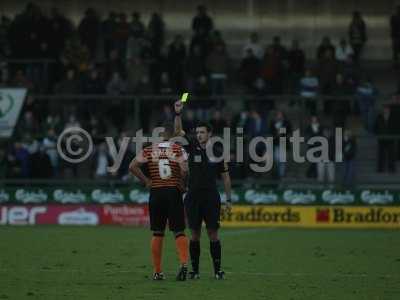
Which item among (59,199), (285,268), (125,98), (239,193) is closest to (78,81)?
(125,98)

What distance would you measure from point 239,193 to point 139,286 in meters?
13.0

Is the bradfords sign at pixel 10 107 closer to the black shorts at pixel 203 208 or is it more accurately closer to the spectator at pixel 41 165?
the spectator at pixel 41 165

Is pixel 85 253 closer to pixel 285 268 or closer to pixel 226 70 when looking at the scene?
pixel 285 268

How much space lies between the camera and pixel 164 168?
14.6 m

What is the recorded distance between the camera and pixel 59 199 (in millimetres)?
27375

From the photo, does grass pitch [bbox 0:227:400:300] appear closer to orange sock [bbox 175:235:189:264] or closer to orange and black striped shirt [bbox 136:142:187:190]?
orange sock [bbox 175:235:189:264]

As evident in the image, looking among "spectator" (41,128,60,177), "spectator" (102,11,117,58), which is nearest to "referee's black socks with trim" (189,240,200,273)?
"spectator" (41,128,60,177)

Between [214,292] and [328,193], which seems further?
[328,193]

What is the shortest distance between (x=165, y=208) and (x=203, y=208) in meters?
0.57

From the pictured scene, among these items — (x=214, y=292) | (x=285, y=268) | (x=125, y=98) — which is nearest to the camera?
(x=214, y=292)

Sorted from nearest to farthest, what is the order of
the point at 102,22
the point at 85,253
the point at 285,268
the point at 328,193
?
the point at 285,268 < the point at 85,253 < the point at 328,193 < the point at 102,22

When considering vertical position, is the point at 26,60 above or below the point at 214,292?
above

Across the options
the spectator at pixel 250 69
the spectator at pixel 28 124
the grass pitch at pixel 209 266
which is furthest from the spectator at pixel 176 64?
the grass pitch at pixel 209 266

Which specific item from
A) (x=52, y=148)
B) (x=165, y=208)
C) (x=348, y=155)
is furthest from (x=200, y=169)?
(x=52, y=148)
